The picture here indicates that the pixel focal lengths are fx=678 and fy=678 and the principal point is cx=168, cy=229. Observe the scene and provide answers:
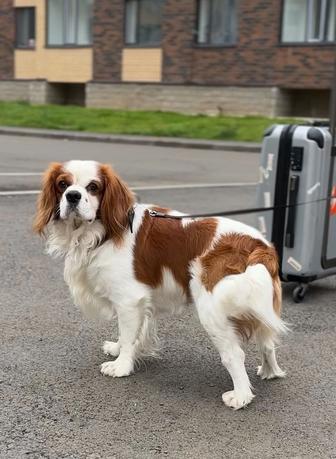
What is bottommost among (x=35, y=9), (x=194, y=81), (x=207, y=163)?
(x=207, y=163)

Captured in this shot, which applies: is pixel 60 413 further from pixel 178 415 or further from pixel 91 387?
pixel 178 415

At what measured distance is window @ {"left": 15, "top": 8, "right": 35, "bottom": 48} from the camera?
104 ft

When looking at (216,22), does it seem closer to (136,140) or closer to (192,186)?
(136,140)

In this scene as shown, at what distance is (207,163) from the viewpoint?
1612cm

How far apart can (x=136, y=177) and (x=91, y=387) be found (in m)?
9.11

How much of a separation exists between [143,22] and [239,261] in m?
25.7

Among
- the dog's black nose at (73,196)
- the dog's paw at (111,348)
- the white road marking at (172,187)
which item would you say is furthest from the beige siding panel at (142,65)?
the dog's black nose at (73,196)

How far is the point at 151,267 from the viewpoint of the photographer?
4.04m

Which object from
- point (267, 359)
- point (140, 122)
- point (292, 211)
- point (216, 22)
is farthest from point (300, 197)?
point (216, 22)

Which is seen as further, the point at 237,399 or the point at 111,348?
the point at 111,348

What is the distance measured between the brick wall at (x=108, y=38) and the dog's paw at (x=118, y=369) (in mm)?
25534

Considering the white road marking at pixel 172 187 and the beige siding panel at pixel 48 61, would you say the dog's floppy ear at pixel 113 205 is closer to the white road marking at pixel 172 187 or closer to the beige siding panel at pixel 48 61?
the white road marking at pixel 172 187

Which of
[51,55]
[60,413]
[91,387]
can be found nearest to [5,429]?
Result: [60,413]

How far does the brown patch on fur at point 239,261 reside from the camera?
12.3ft
